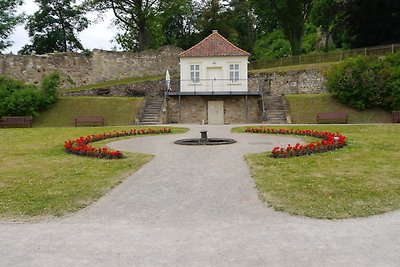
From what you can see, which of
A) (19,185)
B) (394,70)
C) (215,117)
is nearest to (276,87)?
(215,117)

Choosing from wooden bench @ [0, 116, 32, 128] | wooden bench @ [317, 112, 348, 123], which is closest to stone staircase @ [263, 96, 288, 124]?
wooden bench @ [317, 112, 348, 123]

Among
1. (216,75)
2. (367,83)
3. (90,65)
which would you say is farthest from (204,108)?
(90,65)

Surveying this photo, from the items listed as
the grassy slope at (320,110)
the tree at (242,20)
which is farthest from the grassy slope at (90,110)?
the tree at (242,20)

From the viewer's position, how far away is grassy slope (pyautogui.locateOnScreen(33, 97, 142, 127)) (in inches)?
1025

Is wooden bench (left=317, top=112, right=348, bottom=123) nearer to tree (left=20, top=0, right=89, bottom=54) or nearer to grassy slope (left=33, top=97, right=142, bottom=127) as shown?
grassy slope (left=33, top=97, right=142, bottom=127)

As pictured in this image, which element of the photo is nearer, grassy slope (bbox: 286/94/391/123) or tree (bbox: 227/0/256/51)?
grassy slope (bbox: 286/94/391/123)

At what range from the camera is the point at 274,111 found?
27672mm

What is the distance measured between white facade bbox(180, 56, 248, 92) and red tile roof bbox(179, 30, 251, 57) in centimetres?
26

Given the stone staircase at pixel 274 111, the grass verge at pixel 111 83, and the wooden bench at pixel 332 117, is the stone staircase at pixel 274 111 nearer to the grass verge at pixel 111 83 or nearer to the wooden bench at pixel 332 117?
the wooden bench at pixel 332 117

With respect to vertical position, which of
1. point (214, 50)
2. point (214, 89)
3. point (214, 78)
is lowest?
point (214, 89)

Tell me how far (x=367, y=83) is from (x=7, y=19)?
116 ft

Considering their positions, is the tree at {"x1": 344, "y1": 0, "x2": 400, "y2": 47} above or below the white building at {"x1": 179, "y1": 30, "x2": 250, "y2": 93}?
above

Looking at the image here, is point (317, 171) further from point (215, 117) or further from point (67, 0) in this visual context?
point (67, 0)

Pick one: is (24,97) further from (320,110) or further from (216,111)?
(320,110)
